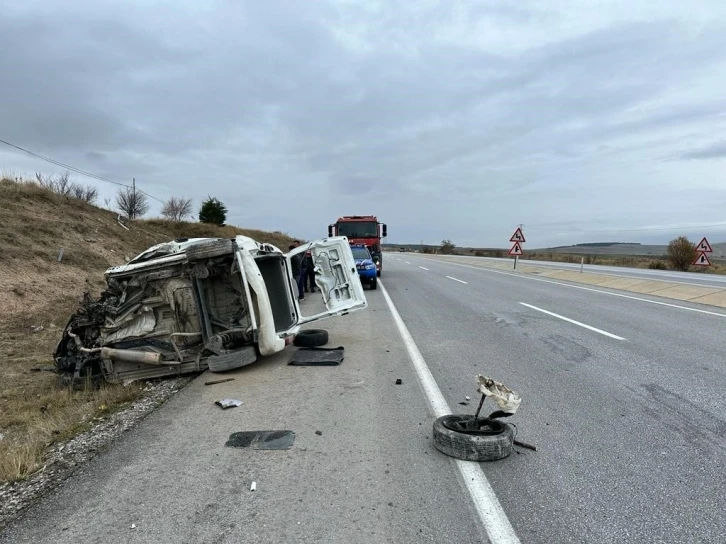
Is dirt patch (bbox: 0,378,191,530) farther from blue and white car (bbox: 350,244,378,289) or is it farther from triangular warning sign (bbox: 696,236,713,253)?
triangular warning sign (bbox: 696,236,713,253)

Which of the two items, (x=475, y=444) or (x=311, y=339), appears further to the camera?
(x=311, y=339)

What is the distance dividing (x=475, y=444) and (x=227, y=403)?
2.71 meters

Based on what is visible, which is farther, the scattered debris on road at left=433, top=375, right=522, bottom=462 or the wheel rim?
the wheel rim

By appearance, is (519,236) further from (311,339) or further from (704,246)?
(311,339)

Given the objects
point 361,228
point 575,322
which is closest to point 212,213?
point 361,228

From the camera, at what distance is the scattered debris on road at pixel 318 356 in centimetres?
675

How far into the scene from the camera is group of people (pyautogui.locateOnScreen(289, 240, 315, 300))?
592 inches

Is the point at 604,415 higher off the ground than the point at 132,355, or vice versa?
the point at 132,355

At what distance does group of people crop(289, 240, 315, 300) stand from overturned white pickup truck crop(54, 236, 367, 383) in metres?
7.18

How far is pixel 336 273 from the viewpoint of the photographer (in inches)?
328

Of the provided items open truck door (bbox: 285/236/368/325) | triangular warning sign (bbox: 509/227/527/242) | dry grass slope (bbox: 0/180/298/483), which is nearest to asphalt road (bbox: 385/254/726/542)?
open truck door (bbox: 285/236/368/325)

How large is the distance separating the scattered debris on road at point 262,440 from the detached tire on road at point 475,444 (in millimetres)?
1290

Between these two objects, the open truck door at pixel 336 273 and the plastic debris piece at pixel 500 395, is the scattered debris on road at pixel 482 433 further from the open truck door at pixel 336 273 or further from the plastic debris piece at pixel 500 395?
the open truck door at pixel 336 273

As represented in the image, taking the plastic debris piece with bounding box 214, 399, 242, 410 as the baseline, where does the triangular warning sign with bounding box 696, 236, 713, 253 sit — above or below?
above
